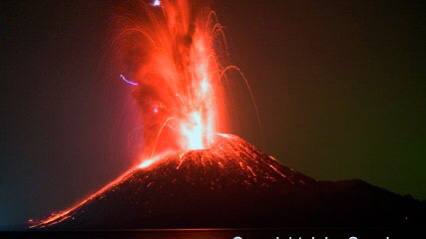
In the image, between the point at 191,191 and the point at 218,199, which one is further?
the point at 191,191

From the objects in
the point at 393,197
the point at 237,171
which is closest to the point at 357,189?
the point at 393,197

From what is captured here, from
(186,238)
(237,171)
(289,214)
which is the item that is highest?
(237,171)

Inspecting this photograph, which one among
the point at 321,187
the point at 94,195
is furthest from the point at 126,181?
the point at 321,187

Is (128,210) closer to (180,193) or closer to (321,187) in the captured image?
(180,193)

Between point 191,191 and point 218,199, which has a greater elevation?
point 191,191

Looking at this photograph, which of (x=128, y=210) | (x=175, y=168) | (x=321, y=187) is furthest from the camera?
(x=321, y=187)

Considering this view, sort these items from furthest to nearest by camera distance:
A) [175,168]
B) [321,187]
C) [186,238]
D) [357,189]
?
[357,189]
[321,187]
[175,168]
[186,238]

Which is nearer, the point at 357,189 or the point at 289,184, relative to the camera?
the point at 289,184

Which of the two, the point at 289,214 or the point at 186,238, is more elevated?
the point at 289,214
